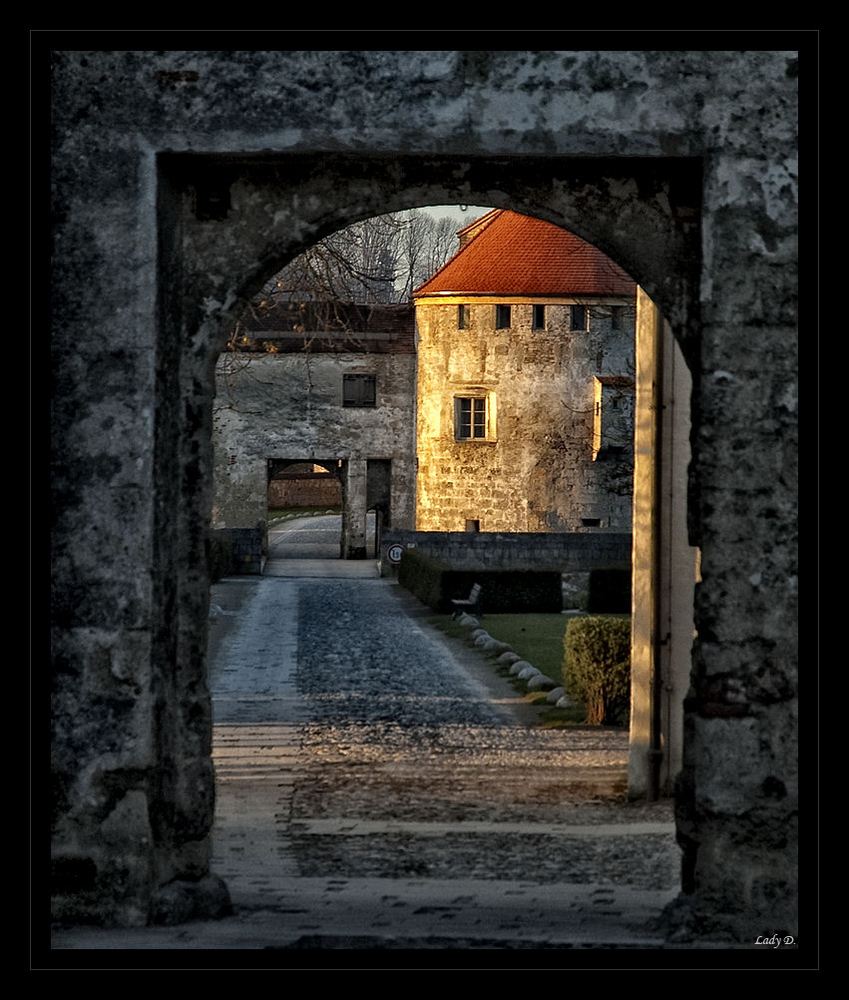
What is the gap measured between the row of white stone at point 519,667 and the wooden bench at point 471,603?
146 cm

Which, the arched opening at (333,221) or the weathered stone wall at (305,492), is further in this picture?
the weathered stone wall at (305,492)

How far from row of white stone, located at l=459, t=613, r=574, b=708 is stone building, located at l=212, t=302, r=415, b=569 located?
17.3 m

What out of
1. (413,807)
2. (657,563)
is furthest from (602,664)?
(413,807)

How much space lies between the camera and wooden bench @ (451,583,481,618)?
21500 mm

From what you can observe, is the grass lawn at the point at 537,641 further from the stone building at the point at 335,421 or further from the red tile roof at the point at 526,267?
the stone building at the point at 335,421

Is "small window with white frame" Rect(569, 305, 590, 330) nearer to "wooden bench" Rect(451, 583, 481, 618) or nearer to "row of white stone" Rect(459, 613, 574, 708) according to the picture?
"wooden bench" Rect(451, 583, 481, 618)

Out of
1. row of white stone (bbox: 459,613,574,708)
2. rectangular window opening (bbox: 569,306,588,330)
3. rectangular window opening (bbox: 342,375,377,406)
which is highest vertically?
rectangular window opening (bbox: 569,306,588,330)

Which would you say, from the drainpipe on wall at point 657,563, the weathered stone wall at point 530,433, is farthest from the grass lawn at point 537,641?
the weathered stone wall at point 530,433

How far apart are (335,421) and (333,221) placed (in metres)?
31.5

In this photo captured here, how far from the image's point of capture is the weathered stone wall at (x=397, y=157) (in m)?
5.34

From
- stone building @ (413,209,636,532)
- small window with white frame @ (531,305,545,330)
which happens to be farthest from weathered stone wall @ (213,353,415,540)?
small window with white frame @ (531,305,545,330)

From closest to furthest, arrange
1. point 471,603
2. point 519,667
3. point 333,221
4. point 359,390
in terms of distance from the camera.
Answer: point 333,221
point 519,667
point 471,603
point 359,390

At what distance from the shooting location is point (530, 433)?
3388cm

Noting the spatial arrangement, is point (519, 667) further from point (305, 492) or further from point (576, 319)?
point (305, 492)
